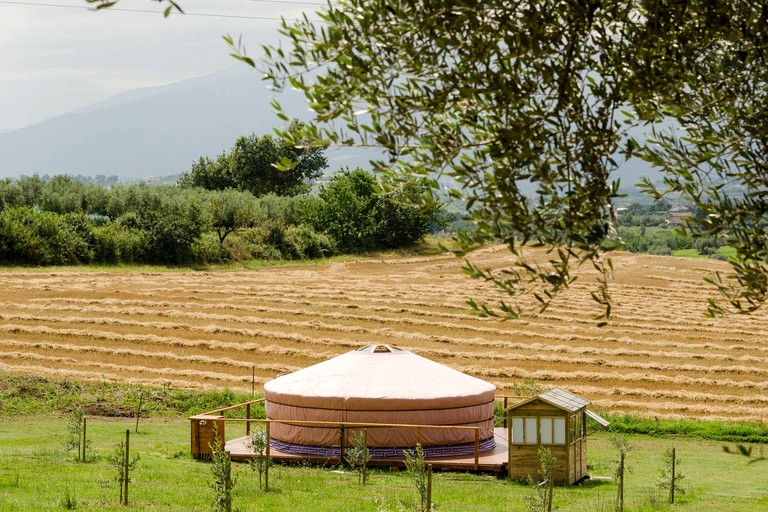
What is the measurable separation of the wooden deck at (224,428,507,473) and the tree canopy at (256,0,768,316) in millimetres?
11730

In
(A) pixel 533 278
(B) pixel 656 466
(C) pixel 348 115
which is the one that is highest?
(C) pixel 348 115

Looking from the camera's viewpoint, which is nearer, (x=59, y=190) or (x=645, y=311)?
(x=645, y=311)

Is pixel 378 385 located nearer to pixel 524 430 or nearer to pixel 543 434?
pixel 524 430

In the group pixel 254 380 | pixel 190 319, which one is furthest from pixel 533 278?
pixel 190 319

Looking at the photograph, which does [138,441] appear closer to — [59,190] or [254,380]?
[254,380]

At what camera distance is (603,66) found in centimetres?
596

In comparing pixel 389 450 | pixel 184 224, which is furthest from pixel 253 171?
pixel 389 450

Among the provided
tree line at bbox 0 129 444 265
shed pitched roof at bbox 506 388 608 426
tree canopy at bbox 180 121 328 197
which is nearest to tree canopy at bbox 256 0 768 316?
shed pitched roof at bbox 506 388 608 426

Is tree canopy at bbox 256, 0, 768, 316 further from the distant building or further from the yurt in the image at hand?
the yurt

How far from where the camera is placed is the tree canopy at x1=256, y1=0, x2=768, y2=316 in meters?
5.64

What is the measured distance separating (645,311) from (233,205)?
2680 cm

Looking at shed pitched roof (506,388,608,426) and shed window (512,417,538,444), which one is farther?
shed window (512,417,538,444)

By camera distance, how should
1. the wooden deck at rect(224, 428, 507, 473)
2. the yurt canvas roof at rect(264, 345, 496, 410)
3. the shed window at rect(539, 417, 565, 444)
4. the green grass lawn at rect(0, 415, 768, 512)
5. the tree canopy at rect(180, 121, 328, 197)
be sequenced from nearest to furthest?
the green grass lawn at rect(0, 415, 768, 512)
the shed window at rect(539, 417, 565, 444)
the wooden deck at rect(224, 428, 507, 473)
the yurt canvas roof at rect(264, 345, 496, 410)
the tree canopy at rect(180, 121, 328, 197)

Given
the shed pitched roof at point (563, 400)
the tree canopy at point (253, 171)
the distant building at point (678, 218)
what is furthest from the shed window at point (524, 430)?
the tree canopy at point (253, 171)
